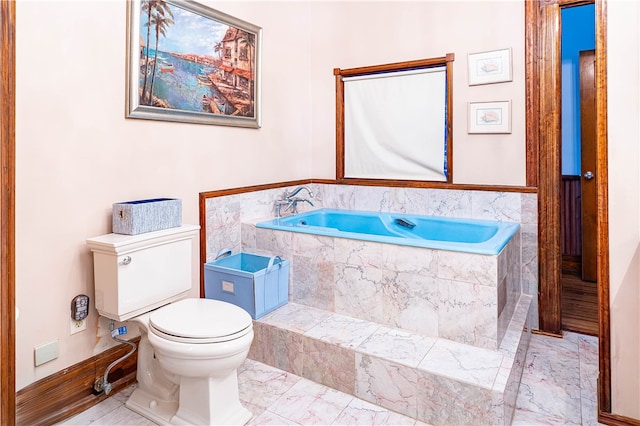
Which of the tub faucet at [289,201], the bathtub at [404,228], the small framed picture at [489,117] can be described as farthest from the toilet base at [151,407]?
the small framed picture at [489,117]

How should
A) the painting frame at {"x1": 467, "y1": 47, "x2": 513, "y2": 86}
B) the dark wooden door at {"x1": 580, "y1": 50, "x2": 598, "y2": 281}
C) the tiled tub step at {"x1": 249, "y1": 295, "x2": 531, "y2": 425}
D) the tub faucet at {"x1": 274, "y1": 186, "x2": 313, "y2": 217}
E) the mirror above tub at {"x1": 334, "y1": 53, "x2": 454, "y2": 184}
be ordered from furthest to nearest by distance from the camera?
the dark wooden door at {"x1": 580, "y1": 50, "x2": 598, "y2": 281} → the tub faucet at {"x1": 274, "y1": 186, "x2": 313, "y2": 217} → the mirror above tub at {"x1": 334, "y1": 53, "x2": 454, "y2": 184} → the painting frame at {"x1": 467, "y1": 47, "x2": 513, "y2": 86} → the tiled tub step at {"x1": 249, "y1": 295, "x2": 531, "y2": 425}

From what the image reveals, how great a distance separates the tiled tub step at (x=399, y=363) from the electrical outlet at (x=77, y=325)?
88 centimetres

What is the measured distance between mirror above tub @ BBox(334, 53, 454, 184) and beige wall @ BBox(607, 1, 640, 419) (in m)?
1.37

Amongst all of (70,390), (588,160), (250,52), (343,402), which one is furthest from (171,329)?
(588,160)

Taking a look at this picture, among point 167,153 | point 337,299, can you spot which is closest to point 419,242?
point 337,299

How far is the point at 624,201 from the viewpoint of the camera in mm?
1794

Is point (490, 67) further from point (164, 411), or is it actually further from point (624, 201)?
point (164, 411)

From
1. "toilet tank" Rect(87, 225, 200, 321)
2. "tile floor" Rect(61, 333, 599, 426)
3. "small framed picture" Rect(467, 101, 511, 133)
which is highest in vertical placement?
"small framed picture" Rect(467, 101, 511, 133)

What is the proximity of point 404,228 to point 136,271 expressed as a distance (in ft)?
6.30

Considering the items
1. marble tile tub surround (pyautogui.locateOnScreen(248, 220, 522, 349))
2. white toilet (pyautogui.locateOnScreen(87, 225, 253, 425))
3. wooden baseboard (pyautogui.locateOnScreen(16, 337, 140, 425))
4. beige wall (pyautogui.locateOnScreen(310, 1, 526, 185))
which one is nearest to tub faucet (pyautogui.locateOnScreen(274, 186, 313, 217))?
beige wall (pyautogui.locateOnScreen(310, 1, 526, 185))

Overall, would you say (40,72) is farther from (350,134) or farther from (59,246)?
(350,134)

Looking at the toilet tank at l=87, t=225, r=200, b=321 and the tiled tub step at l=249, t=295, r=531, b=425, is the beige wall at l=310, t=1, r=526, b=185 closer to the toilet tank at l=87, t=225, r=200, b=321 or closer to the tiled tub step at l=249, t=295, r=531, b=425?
the tiled tub step at l=249, t=295, r=531, b=425

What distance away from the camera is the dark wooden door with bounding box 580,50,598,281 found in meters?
4.01

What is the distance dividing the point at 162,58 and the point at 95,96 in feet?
1.58
